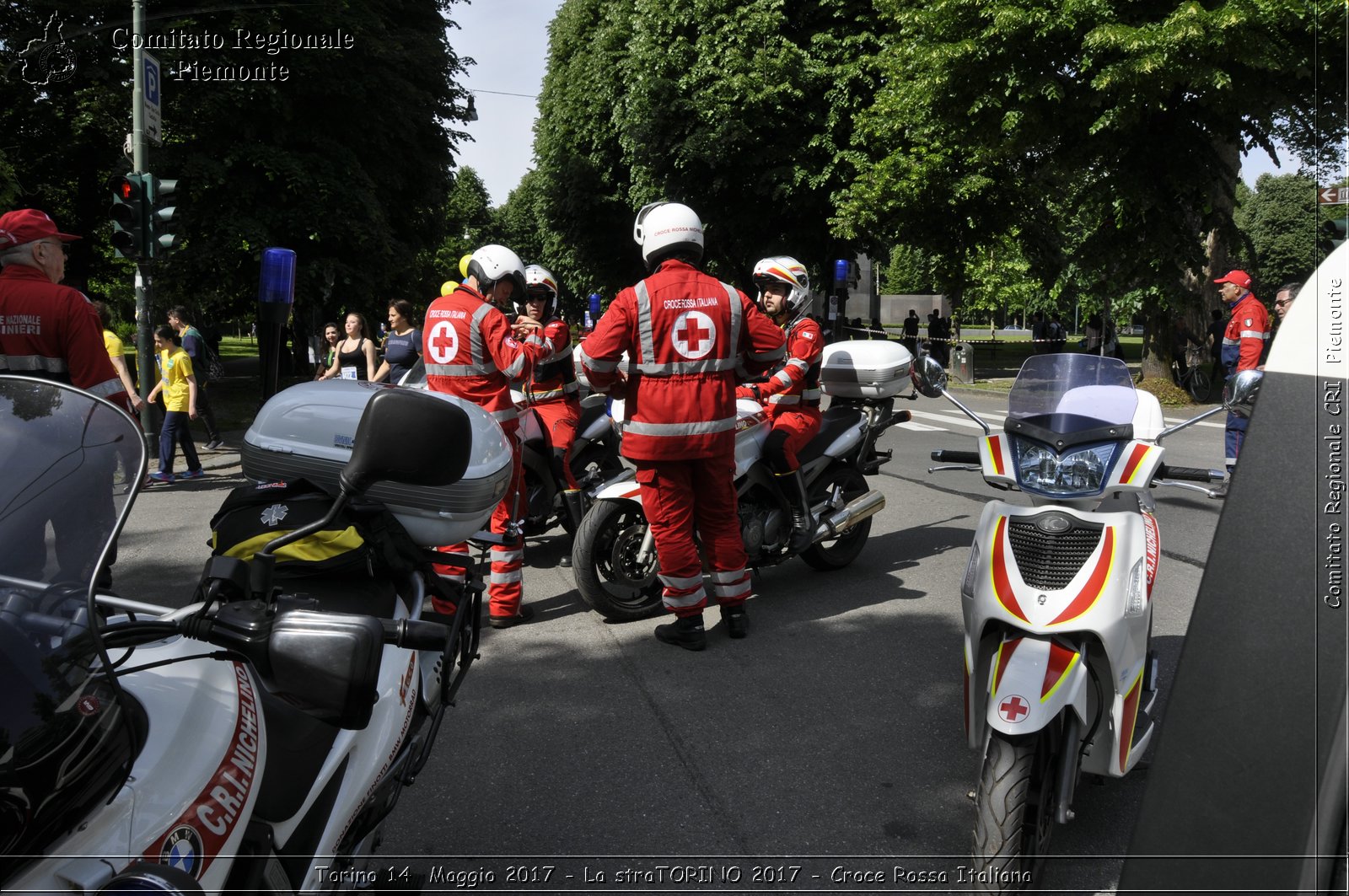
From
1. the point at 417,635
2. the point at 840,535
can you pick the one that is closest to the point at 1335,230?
the point at 417,635

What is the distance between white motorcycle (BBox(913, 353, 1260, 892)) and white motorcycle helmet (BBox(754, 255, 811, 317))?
2.68 meters

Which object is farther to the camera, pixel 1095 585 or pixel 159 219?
pixel 159 219

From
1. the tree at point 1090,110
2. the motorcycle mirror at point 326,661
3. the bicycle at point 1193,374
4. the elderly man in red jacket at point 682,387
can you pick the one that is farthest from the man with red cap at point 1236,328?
the motorcycle mirror at point 326,661

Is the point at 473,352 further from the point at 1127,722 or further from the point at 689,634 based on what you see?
the point at 1127,722

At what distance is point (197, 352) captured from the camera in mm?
12148

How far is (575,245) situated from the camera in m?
36.1

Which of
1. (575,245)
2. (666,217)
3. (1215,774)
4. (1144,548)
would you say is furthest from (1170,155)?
(575,245)

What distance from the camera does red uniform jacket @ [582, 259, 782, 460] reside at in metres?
4.62

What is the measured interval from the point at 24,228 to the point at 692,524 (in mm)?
3648

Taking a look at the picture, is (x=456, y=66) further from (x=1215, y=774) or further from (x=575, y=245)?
(x=1215, y=774)

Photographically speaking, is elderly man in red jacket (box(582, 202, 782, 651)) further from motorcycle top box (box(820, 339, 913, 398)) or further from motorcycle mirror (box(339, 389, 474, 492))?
motorcycle mirror (box(339, 389, 474, 492))

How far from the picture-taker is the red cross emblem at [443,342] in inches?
210

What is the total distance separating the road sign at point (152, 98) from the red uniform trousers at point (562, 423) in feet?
26.4

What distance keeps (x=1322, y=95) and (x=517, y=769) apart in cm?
308
